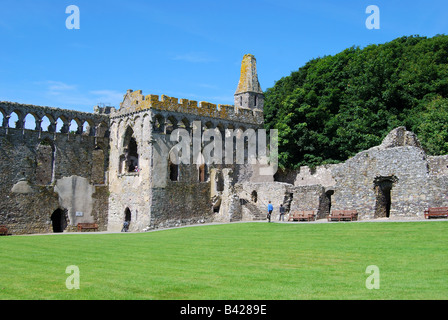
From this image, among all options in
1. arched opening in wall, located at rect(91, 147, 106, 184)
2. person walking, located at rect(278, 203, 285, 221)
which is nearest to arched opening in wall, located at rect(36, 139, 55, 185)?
arched opening in wall, located at rect(91, 147, 106, 184)

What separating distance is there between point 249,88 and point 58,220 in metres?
20.0

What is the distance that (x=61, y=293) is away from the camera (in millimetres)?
10391

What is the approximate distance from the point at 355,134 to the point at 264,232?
713 inches

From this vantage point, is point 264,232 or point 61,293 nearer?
point 61,293

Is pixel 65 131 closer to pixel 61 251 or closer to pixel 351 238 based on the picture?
pixel 61 251

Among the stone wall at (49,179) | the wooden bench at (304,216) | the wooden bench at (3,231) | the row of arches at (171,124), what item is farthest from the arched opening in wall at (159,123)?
the wooden bench at (3,231)

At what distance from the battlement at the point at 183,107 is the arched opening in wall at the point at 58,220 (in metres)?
9.08

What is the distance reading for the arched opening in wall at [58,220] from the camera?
38812mm

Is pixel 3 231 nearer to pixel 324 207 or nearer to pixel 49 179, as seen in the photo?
pixel 49 179

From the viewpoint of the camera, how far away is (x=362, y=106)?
1702 inches

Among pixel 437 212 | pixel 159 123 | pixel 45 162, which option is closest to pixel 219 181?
pixel 159 123

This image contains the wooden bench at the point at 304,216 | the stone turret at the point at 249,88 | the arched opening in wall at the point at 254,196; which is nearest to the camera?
the wooden bench at the point at 304,216

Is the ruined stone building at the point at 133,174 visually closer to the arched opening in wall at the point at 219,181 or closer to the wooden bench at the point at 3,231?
the arched opening in wall at the point at 219,181
